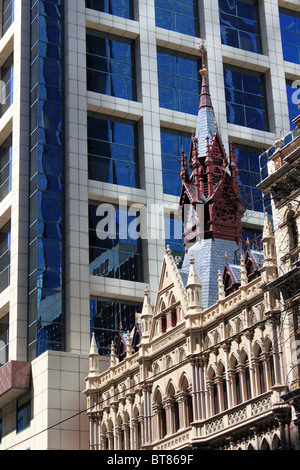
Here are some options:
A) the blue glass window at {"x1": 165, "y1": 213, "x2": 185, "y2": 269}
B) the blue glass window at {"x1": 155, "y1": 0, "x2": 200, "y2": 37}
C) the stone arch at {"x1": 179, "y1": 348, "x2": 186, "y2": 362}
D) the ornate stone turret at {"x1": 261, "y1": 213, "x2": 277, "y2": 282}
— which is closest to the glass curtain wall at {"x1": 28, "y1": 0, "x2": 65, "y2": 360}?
the blue glass window at {"x1": 165, "y1": 213, "x2": 185, "y2": 269}

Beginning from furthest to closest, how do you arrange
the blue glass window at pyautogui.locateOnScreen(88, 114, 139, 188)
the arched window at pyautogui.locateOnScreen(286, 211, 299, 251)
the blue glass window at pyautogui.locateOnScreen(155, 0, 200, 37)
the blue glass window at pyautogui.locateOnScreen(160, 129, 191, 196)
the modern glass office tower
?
the blue glass window at pyautogui.locateOnScreen(155, 0, 200, 37) → the blue glass window at pyautogui.locateOnScreen(160, 129, 191, 196) → the blue glass window at pyautogui.locateOnScreen(88, 114, 139, 188) → the modern glass office tower → the arched window at pyautogui.locateOnScreen(286, 211, 299, 251)

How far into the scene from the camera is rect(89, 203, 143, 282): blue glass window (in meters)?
76.0

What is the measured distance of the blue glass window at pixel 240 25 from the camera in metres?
90.6

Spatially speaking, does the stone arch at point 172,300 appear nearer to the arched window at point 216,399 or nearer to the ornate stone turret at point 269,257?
the arched window at point 216,399

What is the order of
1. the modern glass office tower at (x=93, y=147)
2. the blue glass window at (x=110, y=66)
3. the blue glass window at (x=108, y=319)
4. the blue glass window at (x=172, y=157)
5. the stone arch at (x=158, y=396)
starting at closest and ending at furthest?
the stone arch at (x=158, y=396), the modern glass office tower at (x=93, y=147), the blue glass window at (x=108, y=319), the blue glass window at (x=172, y=157), the blue glass window at (x=110, y=66)

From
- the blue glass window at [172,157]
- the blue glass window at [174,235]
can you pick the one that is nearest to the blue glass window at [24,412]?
the blue glass window at [174,235]

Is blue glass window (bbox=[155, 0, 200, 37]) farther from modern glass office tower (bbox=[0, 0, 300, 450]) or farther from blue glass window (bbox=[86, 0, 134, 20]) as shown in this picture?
blue glass window (bbox=[86, 0, 134, 20])

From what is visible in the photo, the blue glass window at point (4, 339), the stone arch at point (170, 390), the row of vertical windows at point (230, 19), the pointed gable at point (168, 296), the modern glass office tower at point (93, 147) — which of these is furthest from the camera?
the row of vertical windows at point (230, 19)

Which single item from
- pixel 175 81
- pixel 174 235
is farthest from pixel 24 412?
pixel 175 81

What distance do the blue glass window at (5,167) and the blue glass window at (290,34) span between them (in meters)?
26.7

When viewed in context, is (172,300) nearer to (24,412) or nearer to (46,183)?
(24,412)

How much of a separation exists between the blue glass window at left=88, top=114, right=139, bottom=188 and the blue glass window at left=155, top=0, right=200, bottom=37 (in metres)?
10.7

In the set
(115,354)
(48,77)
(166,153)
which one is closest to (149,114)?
(166,153)

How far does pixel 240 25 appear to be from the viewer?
9162 cm
